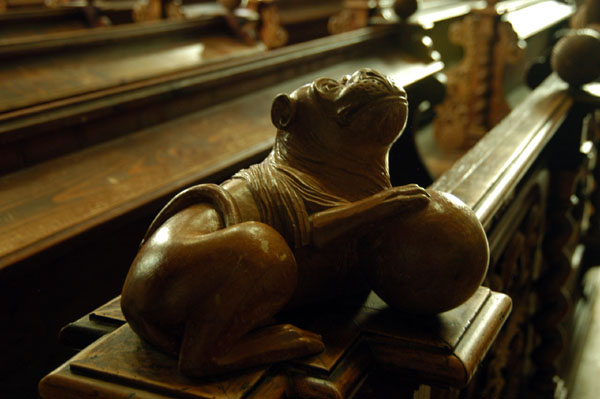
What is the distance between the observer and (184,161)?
219 centimetres

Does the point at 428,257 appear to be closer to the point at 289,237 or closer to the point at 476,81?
the point at 289,237

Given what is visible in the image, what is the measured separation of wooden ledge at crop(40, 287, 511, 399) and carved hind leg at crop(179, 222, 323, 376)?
0.03m

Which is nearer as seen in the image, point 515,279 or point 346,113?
point 346,113

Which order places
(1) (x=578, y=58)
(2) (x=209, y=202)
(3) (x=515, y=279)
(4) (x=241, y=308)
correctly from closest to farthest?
(4) (x=241, y=308) < (2) (x=209, y=202) < (3) (x=515, y=279) < (1) (x=578, y=58)

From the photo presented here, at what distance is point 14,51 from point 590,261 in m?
3.63

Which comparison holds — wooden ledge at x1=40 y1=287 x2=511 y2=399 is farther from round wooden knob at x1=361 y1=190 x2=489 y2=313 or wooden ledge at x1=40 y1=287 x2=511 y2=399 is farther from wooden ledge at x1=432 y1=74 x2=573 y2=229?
wooden ledge at x1=432 y1=74 x2=573 y2=229

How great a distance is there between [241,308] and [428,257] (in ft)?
1.03

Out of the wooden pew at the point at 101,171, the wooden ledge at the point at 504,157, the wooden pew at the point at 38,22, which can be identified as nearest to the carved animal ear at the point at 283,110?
the wooden ledge at the point at 504,157

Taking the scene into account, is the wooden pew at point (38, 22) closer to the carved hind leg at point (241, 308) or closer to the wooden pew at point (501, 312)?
the wooden pew at point (501, 312)

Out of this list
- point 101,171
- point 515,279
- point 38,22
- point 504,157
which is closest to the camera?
point 504,157

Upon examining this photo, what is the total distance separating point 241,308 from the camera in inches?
35.5

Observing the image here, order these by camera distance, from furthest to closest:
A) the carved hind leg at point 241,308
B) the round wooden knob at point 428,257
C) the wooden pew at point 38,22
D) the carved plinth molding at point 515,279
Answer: the wooden pew at point 38,22, the carved plinth molding at point 515,279, the round wooden knob at point 428,257, the carved hind leg at point 241,308

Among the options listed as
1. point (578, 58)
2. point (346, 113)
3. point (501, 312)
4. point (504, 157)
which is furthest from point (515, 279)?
point (346, 113)

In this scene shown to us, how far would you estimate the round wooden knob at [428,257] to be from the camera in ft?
3.29
